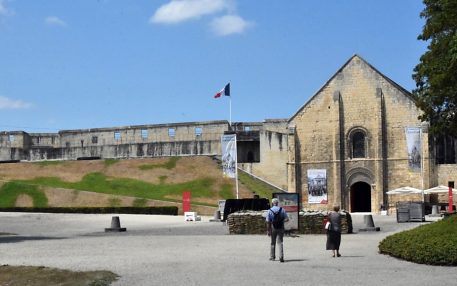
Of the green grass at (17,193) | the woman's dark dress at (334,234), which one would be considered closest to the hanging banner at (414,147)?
the green grass at (17,193)

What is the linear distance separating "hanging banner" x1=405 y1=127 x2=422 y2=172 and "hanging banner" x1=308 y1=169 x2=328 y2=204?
799cm

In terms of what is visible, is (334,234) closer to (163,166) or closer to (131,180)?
(131,180)

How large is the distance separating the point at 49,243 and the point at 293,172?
34572mm

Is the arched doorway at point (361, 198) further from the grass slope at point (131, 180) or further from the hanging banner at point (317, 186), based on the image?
the grass slope at point (131, 180)

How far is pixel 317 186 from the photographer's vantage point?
56656mm

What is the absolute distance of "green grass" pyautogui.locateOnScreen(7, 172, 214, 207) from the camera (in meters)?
59.1

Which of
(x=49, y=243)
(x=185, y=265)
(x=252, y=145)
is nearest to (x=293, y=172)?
(x=252, y=145)

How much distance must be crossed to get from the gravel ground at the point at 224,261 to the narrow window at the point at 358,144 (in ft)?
93.0

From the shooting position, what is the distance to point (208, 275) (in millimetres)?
14594

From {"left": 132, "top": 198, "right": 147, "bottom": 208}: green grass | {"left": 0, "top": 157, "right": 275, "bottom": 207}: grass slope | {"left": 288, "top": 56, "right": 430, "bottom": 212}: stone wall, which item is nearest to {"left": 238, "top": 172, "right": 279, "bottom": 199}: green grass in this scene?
{"left": 0, "top": 157, "right": 275, "bottom": 207}: grass slope

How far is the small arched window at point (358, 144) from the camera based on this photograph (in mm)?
56281

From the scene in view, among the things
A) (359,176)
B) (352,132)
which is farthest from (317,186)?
(352,132)

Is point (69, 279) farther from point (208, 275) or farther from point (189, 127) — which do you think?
point (189, 127)

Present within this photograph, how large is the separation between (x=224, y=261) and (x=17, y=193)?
4754 cm
